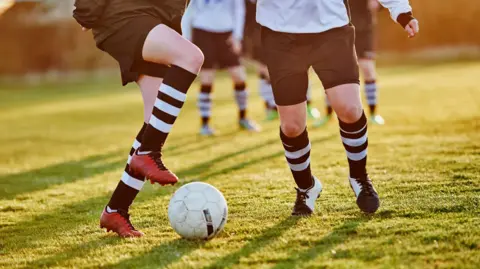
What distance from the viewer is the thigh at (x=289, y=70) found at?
4055 millimetres

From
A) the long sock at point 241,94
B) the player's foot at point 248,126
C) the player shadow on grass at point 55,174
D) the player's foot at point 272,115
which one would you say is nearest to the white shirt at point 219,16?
the long sock at point 241,94

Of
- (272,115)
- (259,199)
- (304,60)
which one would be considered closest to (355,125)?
(304,60)

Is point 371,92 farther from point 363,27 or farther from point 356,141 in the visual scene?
point 356,141

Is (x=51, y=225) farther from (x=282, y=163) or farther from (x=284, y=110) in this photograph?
(x=282, y=163)

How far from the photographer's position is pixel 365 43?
8812mm

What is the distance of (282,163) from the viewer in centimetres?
658

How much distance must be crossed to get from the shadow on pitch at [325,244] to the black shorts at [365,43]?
16.4ft

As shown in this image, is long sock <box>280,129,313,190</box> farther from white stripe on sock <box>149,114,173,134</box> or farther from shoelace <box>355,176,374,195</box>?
white stripe on sock <box>149,114,173,134</box>

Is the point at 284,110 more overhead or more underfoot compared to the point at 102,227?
more overhead

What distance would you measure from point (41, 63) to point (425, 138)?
2283 cm

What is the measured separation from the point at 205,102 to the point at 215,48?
0.73 meters

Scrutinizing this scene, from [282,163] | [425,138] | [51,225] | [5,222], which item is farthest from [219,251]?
[425,138]

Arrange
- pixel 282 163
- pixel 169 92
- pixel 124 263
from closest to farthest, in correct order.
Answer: pixel 124 263 < pixel 169 92 < pixel 282 163

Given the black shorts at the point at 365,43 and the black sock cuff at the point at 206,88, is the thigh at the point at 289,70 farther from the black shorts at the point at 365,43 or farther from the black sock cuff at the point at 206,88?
the black sock cuff at the point at 206,88
